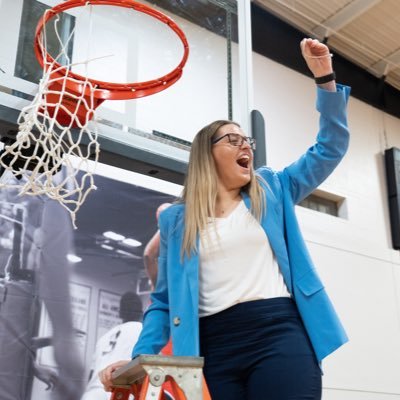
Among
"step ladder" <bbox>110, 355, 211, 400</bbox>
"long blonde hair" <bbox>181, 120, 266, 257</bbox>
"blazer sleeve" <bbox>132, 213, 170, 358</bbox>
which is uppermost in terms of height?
"long blonde hair" <bbox>181, 120, 266, 257</bbox>

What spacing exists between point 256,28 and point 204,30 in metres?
1.81

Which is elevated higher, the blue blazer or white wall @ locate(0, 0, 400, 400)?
white wall @ locate(0, 0, 400, 400)

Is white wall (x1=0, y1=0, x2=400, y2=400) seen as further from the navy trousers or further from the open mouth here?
the navy trousers

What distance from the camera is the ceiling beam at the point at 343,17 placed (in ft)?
14.2

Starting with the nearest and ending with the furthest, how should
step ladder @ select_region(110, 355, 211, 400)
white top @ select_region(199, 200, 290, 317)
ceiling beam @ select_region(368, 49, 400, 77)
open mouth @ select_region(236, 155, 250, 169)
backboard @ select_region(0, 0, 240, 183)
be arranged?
step ladder @ select_region(110, 355, 211, 400), white top @ select_region(199, 200, 290, 317), open mouth @ select_region(236, 155, 250, 169), backboard @ select_region(0, 0, 240, 183), ceiling beam @ select_region(368, 49, 400, 77)

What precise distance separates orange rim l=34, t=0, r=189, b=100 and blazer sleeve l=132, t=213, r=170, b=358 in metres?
0.75

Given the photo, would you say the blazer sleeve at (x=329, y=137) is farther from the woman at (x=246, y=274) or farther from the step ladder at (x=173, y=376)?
the step ladder at (x=173, y=376)

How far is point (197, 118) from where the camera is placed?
2.38 metres

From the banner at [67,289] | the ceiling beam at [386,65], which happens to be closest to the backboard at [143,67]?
the banner at [67,289]

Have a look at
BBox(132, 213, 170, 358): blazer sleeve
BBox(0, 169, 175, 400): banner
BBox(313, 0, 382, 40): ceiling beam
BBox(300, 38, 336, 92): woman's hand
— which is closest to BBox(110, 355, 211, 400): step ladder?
BBox(132, 213, 170, 358): blazer sleeve

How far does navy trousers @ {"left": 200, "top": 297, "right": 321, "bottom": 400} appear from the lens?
3.56ft

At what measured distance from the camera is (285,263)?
48.6 inches

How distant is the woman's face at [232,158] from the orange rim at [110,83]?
0.65 meters

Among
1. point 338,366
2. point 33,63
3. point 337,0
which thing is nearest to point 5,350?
point 33,63
